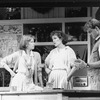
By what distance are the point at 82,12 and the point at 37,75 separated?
247 centimetres

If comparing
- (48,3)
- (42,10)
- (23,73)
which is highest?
(42,10)

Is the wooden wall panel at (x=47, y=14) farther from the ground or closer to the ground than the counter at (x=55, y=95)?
farther from the ground

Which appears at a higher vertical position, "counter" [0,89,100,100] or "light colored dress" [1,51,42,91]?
"light colored dress" [1,51,42,91]

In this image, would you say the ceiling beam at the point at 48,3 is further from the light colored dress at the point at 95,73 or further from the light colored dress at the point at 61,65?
the light colored dress at the point at 95,73

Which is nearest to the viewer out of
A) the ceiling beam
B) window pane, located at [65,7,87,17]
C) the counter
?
the counter

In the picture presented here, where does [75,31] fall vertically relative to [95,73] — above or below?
above

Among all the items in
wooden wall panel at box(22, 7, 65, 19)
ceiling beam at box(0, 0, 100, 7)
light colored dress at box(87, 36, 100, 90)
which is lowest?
light colored dress at box(87, 36, 100, 90)

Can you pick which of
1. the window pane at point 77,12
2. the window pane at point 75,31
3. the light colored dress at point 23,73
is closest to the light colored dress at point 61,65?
the light colored dress at point 23,73

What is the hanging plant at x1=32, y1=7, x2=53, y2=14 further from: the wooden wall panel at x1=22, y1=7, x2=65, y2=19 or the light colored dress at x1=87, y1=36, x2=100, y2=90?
the light colored dress at x1=87, y1=36, x2=100, y2=90

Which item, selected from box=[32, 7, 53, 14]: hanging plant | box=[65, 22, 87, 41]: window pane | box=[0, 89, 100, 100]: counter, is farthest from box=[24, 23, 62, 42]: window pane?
box=[0, 89, 100, 100]: counter

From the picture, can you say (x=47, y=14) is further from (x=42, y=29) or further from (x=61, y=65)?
(x=61, y=65)

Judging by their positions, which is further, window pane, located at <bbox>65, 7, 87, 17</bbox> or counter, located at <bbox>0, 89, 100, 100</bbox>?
window pane, located at <bbox>65, 7, 87, 17</bbox>

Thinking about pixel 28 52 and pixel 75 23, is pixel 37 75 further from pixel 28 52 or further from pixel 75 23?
pixel 75 23

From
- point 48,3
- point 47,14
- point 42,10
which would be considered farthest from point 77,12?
point 48,3
